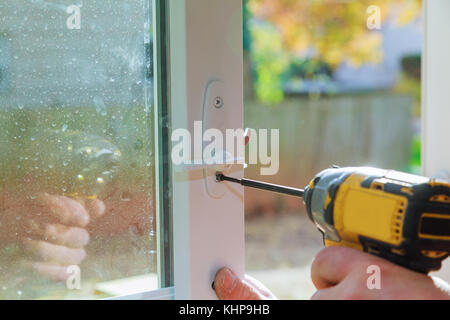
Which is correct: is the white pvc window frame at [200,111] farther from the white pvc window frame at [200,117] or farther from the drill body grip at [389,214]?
the drill body grip at [389,214]

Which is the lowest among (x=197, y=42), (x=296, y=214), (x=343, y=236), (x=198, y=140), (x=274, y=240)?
(x=274, y=240)

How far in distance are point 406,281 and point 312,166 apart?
128cm

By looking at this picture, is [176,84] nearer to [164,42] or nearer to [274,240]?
[164,42]

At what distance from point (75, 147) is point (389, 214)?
425 mm

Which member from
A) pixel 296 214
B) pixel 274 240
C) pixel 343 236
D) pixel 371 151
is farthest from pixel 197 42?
pixel 371 151

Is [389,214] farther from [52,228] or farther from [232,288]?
[52,228]

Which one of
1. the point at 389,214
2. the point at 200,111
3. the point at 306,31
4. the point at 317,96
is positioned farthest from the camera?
the point at 317,96

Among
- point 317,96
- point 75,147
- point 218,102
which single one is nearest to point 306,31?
point 317,96

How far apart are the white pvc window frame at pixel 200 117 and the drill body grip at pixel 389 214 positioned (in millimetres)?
163

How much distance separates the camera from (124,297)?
2.11 ft

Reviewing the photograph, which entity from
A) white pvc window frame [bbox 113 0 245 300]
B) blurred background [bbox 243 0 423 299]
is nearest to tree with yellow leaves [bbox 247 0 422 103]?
blurred background [bbox 243 0 423 299]

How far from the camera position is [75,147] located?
609 millimetres

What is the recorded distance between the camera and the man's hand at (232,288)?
2.18ft

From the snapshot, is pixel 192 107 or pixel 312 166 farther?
pixel 312 166
